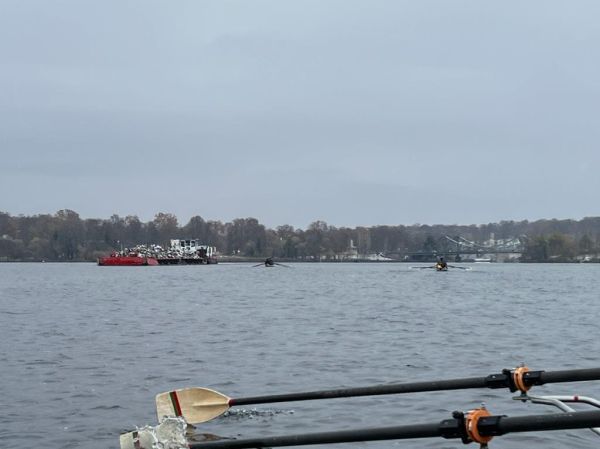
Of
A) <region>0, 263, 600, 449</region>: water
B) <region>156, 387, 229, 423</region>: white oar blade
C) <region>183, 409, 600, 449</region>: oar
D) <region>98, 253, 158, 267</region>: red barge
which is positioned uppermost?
<region>98, 253, 158, 267</region>: red barge

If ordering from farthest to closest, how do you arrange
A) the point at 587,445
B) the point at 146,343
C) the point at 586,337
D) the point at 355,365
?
the point at 586,337
the point at 146,343
the point at 355,365
the point at 587,445

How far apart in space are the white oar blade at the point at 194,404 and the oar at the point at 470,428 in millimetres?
4568

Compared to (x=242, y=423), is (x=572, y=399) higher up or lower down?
higher up

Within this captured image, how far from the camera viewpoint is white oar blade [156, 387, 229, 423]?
41.7ft

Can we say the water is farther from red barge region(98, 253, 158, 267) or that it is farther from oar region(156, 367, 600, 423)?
red barge region(98, 253, 158, 267)

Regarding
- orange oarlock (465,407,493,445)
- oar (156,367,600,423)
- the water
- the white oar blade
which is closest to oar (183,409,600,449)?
orange oarlock (465,407,493,445)

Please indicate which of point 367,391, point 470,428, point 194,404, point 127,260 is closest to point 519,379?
point 367,391

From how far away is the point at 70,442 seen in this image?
14.5 metres

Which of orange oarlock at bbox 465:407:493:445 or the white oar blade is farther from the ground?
orange oarlock at bbox 465:407:493:445

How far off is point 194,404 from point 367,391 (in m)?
3.41

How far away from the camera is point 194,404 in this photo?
Result: 12.8 meters

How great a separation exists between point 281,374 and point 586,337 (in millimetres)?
15312

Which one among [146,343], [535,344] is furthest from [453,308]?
[146,343]

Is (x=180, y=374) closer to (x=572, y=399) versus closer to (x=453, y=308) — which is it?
(x=572, y=399)
